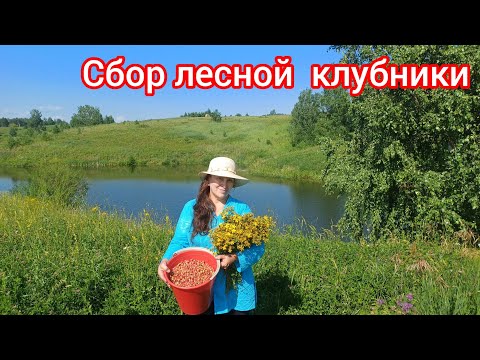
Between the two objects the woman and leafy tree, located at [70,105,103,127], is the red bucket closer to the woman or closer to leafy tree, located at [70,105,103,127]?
the woman

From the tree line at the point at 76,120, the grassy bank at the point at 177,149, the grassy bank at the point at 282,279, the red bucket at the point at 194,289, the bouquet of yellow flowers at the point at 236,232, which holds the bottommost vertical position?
the grassy bank at the point at 282,279

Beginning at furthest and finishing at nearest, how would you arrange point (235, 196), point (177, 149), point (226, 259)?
1. point (177, 149)
2. point (235, 196)
3. point (226, 259)

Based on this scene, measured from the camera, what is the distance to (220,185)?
3.06 meters

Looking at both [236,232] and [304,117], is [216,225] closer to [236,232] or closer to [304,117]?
[236,232]

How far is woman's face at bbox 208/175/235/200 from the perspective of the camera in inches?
120

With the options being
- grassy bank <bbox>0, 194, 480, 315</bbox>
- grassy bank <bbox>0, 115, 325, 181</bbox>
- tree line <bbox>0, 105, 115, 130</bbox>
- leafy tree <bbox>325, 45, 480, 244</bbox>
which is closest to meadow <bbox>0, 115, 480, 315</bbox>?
grassy bank <bbox>0, 194, 480, 315</bbox>

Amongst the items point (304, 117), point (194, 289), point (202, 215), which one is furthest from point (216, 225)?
point (304, 117)

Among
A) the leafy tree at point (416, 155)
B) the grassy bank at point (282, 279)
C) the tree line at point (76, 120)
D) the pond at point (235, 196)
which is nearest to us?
the grassy bank at point (282, 279)

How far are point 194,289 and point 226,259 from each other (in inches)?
12.4

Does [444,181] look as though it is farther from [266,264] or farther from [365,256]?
[266,264]

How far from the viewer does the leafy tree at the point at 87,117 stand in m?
76.6

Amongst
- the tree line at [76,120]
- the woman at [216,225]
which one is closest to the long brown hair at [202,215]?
the woman at [216,225]

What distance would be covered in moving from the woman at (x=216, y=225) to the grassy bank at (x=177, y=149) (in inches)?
1080

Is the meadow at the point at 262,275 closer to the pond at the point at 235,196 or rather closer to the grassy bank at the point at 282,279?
the grassy bank at the point at 282,279
